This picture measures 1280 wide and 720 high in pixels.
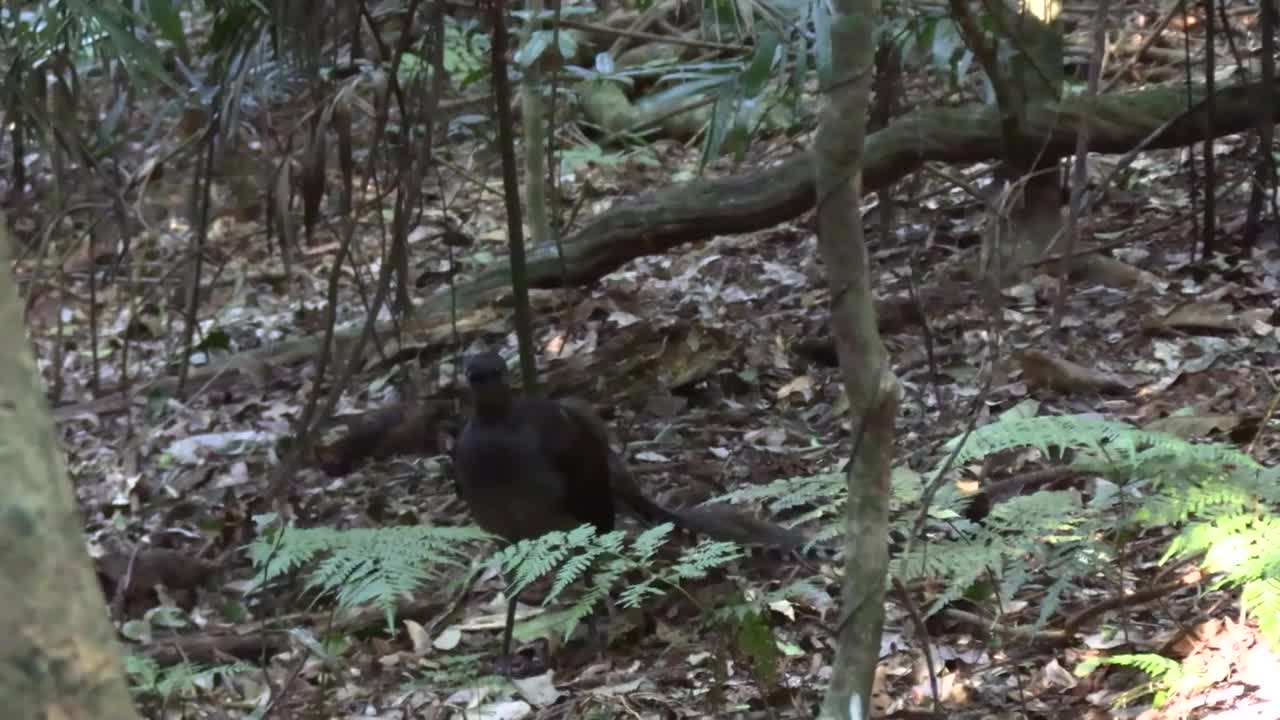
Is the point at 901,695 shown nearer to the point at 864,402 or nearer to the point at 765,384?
the point at 864,402

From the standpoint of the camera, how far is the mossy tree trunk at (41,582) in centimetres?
107

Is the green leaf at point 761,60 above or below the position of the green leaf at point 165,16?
below

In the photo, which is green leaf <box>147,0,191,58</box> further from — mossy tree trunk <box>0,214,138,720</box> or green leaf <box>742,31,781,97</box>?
mossy tree trunk <box>0,214,138,720</box>

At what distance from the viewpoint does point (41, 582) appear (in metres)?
1.08

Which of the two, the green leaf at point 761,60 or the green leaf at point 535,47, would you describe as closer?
the green leaf at point 761,60

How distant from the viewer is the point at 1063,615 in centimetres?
306

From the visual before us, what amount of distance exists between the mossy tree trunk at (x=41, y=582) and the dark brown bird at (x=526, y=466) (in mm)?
2817

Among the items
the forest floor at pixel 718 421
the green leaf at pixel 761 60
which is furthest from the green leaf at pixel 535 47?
the forest floor at pixel 718 421

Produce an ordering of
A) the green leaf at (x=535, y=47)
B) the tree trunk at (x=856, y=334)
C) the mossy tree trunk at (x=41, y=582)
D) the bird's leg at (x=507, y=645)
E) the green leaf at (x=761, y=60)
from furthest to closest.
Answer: the green leaf at (x=535, y=47) < the green leaf at (x=761, y=60) < the bird's leg at (x=507, y=645) < the tree trunk at (x=856, y=334) < the mossy tree trunk at (x=41, y=582)

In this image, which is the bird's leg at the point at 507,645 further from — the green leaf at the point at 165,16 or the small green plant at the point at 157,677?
the green leaf at the point at 165,16

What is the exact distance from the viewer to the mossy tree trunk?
3.50 feet

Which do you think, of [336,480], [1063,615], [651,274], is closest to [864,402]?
[1063,615]

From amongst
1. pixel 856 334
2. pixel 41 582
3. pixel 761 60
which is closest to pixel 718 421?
pixel 761 60

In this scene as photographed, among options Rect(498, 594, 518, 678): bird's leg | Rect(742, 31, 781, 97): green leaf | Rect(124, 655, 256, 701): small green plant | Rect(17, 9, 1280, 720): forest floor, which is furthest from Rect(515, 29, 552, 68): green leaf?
Rect(124, 655, 256, 701): small green plant
